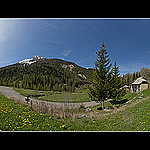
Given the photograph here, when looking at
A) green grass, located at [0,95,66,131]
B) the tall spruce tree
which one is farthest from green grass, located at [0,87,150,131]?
the tall spruce tree

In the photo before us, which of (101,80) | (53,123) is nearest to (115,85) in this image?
(101,80)

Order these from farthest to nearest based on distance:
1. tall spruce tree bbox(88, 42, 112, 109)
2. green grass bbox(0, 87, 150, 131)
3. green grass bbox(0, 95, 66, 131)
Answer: tall spruce tree bbox(88, 42, 112, 109), green grass bbox(0, 87, 150, 131), green grass bbox(0, 95, 66, 131)

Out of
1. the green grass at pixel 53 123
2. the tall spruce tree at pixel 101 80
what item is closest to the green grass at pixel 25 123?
the green grass at pixel 53 123

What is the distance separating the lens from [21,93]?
7.20 metres

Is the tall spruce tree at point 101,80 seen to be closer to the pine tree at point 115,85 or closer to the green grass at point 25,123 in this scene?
the pine tree at point 115,85

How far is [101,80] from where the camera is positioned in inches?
301

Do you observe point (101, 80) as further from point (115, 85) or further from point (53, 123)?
point (53, 123)

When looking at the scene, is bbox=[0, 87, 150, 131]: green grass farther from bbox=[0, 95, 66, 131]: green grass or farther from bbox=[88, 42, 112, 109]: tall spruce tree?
bbox=[88, 42, 112, 109]: tall spruce tree

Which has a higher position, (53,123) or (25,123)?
(25,123)

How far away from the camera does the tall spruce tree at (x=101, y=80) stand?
7.60 m

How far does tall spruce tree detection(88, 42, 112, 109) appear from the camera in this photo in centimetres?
760
